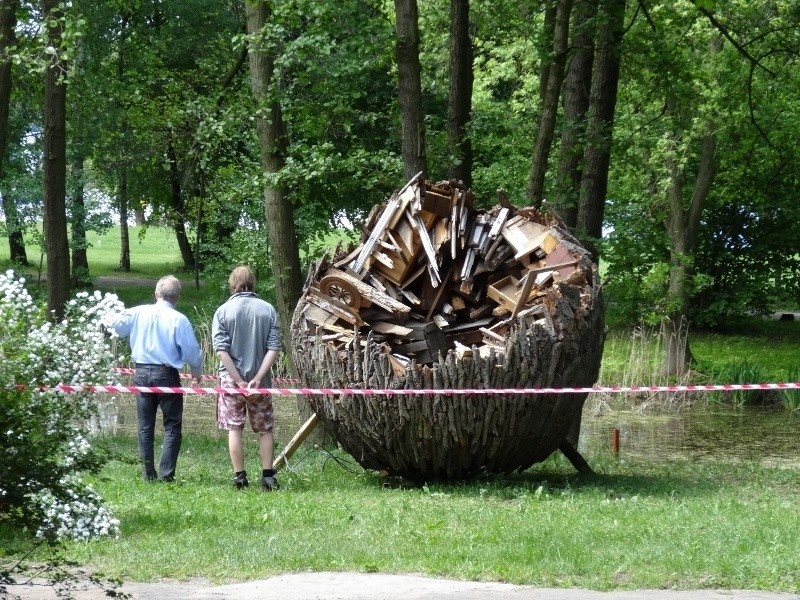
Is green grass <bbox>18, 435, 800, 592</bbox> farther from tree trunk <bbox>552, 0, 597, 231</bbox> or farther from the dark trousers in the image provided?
tree trunk <bbox>552, 0, 597, 231</bbox>

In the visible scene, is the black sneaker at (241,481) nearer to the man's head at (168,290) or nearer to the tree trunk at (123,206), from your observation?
the man's head at (168,290)

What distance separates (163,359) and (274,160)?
4.10m

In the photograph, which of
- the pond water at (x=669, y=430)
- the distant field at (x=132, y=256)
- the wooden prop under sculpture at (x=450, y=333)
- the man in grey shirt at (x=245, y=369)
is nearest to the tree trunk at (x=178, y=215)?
the distant field at (x=132, y=256)

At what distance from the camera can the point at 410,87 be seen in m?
12.9

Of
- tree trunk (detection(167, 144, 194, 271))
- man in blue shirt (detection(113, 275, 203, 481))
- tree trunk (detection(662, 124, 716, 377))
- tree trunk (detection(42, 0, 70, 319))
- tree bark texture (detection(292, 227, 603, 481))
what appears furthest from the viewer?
tree trunk (detection(167, 144, 194, 271))

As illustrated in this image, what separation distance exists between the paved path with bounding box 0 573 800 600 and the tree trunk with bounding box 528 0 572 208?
26.7 ft

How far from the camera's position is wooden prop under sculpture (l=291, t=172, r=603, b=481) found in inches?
373

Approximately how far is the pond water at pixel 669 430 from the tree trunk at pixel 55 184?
70.8 inches

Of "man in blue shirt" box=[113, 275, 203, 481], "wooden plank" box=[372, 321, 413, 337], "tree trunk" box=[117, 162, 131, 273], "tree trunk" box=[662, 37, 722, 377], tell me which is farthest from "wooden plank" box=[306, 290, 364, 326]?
"tree trunk" box=[117, 162, 131, 273]

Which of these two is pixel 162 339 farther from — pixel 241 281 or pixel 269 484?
pixel 269 484

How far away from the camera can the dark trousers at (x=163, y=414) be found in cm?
1009

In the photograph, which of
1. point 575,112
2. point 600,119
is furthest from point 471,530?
point 575,112

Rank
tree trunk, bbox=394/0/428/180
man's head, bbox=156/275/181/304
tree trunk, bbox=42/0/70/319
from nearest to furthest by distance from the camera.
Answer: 1. man's head, bbox=156/275/181/304
2. tree trunk, bbox=394/0/428/180
3. tree trunk, bbox=42/0/70/319

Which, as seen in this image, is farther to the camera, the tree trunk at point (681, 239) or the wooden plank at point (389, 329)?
the tree trunk at point (681, 239)
